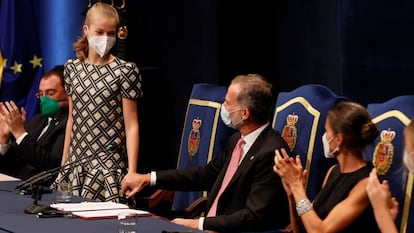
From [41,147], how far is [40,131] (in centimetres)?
37

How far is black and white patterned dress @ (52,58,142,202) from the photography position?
513cm

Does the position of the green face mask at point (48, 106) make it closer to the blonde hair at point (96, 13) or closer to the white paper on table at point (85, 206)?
the blonde hair at point (96, 13)

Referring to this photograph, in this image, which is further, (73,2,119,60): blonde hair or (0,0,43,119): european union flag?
(0,0,43,119): european union flag

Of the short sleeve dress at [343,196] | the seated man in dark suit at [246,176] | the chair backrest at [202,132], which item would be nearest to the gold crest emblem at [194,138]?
the chair backrest at [202,132]

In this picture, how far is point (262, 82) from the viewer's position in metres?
4.54

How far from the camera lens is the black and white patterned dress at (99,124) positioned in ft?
16.8

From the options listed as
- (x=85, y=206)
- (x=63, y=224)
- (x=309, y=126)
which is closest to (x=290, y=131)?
(x=309, y=126)

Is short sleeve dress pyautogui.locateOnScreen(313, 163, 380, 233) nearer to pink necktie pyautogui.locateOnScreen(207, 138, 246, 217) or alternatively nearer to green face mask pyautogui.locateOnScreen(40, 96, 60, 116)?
pink necktie pyautogui.locateOnScreen(207, 138, 246, 217)

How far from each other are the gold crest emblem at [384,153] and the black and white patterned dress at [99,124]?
153 cm

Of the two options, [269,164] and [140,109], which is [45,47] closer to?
Answer: [140,109]

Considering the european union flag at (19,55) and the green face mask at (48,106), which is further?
the european union flag at (19,55)

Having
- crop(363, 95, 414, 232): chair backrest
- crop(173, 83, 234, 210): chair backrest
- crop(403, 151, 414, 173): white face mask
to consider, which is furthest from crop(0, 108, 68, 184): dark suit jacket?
crop(403, 151, 414, 173): white face mask

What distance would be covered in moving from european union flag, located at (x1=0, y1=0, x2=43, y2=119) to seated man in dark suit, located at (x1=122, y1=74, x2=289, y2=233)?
109 inches

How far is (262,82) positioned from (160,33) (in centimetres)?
289
